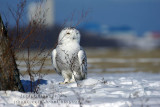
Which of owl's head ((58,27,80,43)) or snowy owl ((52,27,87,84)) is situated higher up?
owl's head ((58,27,80,43))

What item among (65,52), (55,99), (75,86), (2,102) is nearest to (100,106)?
(55,99)

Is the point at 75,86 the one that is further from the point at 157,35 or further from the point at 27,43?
the point at 157,35

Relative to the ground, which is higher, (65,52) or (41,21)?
(41,21)

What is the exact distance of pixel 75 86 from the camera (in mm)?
5574

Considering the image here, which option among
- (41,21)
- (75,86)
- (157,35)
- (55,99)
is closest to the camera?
(55,99)

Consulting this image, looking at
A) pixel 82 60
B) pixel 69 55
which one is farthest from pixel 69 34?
pixel 82 60

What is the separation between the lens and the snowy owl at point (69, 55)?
6.02 m

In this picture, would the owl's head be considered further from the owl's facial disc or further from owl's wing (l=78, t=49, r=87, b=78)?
owl's wing (l=78, t=49, r=87, b=78)

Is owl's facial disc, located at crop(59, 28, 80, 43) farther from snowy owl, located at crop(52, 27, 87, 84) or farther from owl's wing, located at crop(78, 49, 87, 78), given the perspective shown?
owl's wing, located at crop(78, 49, 87, 78)

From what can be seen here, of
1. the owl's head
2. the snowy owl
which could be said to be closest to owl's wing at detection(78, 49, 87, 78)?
the snowy owl

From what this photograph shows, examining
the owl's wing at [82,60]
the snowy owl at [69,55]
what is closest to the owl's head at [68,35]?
the snowy owl at [69,55]

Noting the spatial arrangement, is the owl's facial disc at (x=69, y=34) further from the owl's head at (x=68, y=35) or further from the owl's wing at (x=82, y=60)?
the owl's wing at (x=82, y=60)

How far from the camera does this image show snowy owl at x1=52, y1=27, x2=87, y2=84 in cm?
602

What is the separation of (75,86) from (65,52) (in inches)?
31.2
